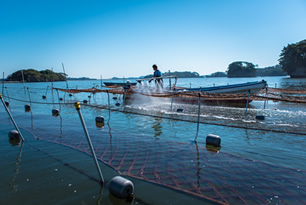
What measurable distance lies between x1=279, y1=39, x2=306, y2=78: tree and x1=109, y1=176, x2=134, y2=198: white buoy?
113m

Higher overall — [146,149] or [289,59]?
[289,59]

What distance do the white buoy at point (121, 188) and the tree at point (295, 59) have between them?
11333 cm

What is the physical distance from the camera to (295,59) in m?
91.9

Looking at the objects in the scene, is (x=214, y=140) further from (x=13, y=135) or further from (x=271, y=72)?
(x=271, y=72)

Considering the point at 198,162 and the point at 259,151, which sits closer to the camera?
the point at 198,162

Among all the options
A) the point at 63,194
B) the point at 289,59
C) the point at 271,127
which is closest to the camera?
the point at 63,194

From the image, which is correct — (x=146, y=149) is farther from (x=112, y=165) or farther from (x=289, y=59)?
(x=289, y=59)

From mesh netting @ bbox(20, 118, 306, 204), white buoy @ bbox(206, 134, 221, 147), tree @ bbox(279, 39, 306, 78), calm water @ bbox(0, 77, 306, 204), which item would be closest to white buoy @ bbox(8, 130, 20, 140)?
calm water @ bbox(0, 77, 306, 204)

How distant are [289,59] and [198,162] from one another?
4520 inches

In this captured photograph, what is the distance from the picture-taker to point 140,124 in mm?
9797

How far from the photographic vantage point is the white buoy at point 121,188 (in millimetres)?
3262

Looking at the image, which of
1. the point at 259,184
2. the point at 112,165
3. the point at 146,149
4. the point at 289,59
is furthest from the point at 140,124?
the point at 289,59

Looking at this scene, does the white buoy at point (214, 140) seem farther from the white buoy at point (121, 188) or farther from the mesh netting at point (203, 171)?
the white buoy at point (121, 188)

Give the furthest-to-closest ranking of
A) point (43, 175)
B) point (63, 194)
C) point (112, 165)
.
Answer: point (112, 165) → point (43, 175) → point (63, 194)
